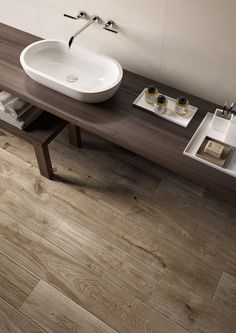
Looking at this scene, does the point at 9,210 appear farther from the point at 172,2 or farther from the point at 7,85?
the point at 172,2

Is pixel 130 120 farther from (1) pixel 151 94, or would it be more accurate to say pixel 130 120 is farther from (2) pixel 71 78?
(2) pixel 71 78

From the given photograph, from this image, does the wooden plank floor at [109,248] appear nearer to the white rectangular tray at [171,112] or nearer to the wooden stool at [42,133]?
the wooden stool at [42,133]

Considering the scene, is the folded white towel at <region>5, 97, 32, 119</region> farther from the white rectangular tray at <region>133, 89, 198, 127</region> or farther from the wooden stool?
the white rectangular tray at <region>133, 89, 198, 127</region>

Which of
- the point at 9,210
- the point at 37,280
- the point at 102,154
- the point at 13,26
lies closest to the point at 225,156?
the point at 102,154

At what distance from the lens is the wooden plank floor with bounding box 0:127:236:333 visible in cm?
153

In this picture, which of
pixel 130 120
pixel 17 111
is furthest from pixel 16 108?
pixel 130 120

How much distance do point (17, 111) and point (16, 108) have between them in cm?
2

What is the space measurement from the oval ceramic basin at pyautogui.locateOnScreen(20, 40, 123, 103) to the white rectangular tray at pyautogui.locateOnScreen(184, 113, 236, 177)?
47 centimetres

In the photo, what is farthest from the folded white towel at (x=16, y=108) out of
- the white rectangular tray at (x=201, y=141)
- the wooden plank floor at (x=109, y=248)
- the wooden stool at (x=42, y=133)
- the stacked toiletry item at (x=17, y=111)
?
the white rectangular tray at (x=201, y=141)

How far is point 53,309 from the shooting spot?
60.6 inches

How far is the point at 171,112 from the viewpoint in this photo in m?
1.53

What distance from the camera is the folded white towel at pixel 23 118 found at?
1823mm

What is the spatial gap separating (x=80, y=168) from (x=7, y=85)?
724mm

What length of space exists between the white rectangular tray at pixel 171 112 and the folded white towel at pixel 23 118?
68 centimetres
